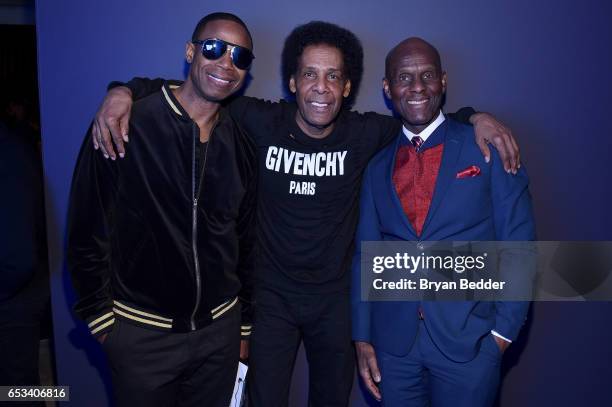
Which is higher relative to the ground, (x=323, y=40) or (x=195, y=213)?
(x=323, y=40)

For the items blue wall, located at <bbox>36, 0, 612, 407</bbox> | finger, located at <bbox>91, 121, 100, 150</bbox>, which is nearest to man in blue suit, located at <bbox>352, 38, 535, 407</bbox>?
blue wall, located at <bbox>36, 0, 612, 407</bbox>

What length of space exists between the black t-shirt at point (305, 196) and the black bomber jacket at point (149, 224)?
400mm

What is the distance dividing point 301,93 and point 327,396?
5.74 ft

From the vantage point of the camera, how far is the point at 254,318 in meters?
2.75

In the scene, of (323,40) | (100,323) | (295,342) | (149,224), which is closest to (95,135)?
(149,224)

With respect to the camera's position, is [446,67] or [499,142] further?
[446,67]

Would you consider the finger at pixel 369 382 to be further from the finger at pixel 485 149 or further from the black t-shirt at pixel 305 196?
the finger at pixel 485 149

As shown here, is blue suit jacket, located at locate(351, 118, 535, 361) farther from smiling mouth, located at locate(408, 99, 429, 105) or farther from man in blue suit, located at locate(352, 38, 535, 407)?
smiling mouth, located at locate(408, 99, 429, 105)

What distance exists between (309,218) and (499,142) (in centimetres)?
105

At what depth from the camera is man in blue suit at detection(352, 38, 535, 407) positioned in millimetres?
2322

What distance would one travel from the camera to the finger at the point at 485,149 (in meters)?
2.36

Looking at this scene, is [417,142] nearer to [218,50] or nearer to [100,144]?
→ [218,50]

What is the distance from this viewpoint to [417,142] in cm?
251

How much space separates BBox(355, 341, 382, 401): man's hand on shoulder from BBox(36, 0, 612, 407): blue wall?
2.61 ft
